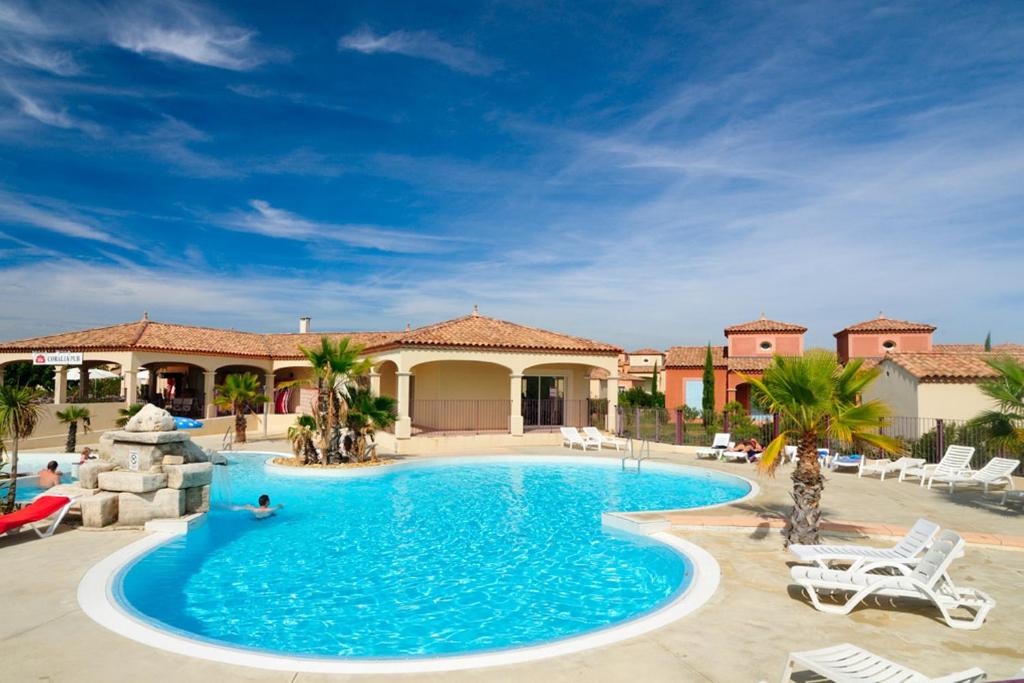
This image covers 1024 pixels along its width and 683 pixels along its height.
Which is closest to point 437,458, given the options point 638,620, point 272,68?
point 272,68

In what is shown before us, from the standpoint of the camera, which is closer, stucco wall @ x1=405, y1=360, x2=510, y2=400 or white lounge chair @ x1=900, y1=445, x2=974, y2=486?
white lounge chair @ x1=900, y1=445, x2=974, y2=486

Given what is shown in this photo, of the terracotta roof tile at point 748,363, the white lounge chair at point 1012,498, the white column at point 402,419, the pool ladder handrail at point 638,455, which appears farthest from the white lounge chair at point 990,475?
the terracotta roof tile at point 748,363

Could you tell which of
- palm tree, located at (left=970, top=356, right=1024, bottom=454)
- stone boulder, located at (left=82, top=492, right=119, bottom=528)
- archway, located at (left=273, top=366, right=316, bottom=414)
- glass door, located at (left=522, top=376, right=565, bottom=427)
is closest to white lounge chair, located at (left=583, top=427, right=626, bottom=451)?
glass door, located at (left=522, top=376, right=565, bottom=427)

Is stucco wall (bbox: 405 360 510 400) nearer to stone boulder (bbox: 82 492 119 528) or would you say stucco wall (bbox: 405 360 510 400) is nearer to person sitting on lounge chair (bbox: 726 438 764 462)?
person sitting on lounge chair (bbox: 726 438 764 462)

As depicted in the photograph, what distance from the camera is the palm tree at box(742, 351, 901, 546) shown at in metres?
8.23

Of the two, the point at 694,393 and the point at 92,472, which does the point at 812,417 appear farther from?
the point at 694,393

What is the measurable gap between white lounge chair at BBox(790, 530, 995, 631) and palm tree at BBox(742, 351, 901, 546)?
1842mm

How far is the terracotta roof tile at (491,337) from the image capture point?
23.1m

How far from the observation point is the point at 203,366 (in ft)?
94.7

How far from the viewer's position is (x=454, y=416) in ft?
87.5

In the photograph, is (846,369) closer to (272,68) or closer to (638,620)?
(638,620)

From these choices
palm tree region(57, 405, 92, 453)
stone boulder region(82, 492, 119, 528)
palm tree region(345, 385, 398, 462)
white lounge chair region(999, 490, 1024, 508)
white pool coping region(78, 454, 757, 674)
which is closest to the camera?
white pool coping region(78, 454, 757, 674)

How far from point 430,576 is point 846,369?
259 inches

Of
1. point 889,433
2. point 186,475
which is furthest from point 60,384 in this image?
point 889,433
